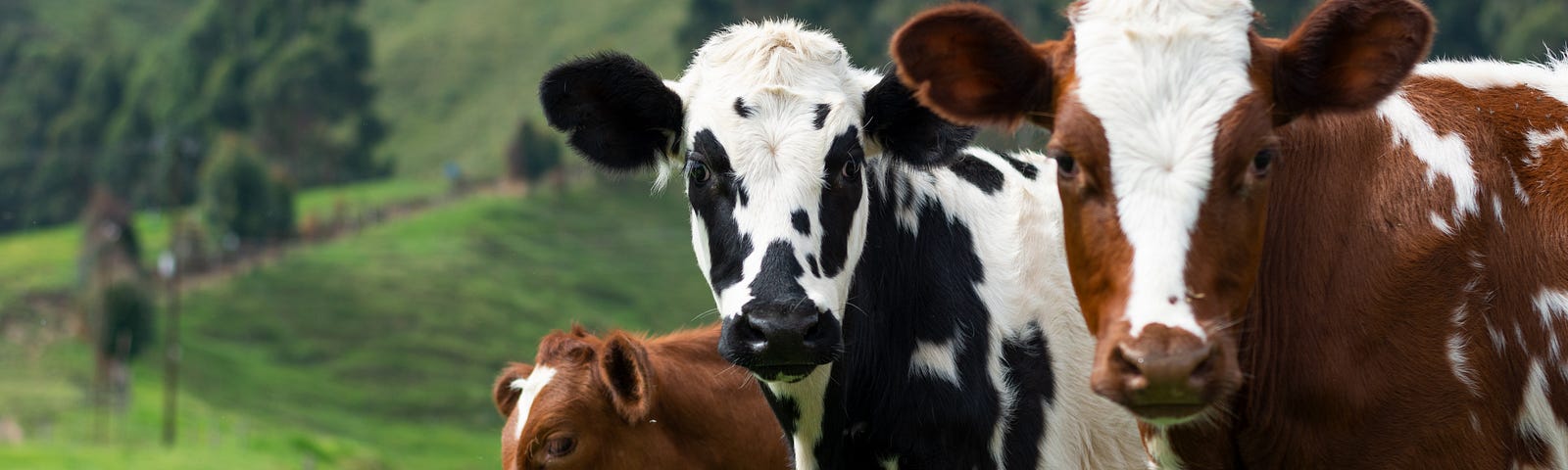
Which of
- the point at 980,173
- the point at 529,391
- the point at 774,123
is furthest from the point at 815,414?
the point at 529,391

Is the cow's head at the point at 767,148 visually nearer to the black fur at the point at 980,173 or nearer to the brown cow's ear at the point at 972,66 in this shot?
the black fur at the point at 980,173

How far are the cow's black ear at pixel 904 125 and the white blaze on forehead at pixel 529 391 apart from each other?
7.56 ft

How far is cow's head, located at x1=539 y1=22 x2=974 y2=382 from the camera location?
19.5 ft

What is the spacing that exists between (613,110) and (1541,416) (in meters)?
3.72

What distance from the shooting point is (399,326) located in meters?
73.2

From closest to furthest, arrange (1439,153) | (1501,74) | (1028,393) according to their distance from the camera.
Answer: (1439,153), (1501,74), (1028,393)

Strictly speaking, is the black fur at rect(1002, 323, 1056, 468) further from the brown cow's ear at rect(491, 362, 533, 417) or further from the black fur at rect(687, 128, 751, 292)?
the brown cow's ear at rect(491, 362, 533, 417)

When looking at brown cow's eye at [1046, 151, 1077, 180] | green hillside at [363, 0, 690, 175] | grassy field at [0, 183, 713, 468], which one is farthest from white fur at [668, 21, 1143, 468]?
green hillside at [363, 0, 690, 175]

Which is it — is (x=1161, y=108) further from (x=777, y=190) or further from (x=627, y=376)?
(x=627, y=376)

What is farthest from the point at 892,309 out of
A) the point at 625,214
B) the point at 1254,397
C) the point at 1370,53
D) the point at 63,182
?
the point at 63,182

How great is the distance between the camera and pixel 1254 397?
5.36m

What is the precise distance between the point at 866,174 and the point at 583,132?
125 centimetres

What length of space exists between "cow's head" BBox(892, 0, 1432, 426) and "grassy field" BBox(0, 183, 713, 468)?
138ft

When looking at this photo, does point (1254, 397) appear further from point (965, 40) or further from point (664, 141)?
point (664, 141)
